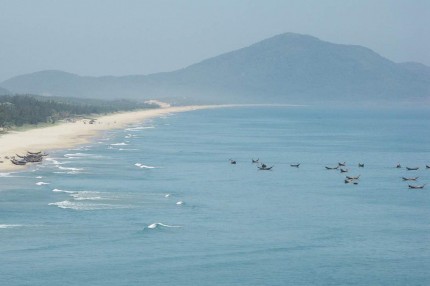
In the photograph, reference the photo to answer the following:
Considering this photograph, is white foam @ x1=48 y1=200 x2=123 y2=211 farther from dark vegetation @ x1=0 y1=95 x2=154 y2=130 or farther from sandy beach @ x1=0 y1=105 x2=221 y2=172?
dark vegetation @ x1=0 y1=95 x2=154 y2=130

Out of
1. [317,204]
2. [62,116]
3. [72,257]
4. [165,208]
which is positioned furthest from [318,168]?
[62,116]

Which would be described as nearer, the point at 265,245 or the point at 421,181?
the point at 265,245

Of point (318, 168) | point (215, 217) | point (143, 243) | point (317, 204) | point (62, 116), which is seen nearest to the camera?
point (143, 243)

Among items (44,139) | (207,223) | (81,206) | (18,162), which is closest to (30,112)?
(44,139)

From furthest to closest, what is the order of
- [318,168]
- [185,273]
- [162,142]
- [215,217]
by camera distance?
1. [162,142]
2. [318,168]
3. [215,217]
4. [185,273]

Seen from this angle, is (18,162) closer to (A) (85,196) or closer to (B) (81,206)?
(A) (85,196)

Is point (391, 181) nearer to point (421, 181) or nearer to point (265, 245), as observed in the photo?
point (421, 181)

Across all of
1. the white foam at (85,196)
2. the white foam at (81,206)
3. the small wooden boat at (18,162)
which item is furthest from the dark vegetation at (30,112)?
the white foam at (81,206)

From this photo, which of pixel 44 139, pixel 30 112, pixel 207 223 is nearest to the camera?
pixel 207 223
